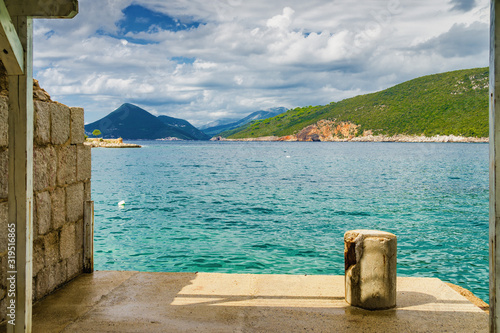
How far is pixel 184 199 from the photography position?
24531mm

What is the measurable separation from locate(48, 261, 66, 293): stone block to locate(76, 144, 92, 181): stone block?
1.27 metres

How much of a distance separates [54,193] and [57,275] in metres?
1.12

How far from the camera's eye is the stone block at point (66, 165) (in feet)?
17.9

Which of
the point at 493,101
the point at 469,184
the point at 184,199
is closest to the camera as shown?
the point at 493,101

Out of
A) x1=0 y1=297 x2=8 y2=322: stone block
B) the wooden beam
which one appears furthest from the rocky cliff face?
the wooden beam

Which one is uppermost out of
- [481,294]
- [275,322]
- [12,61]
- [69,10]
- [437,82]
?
[437,82]

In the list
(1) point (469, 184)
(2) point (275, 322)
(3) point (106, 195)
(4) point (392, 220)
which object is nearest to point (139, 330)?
(2) point (275, 322)

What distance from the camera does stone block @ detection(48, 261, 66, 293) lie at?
17.3ft

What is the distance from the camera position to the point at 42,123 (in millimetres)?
5008

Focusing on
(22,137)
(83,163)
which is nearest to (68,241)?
(83,163)

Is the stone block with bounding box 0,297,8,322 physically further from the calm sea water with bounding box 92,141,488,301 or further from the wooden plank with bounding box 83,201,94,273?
the calm sea water with bounding box 92,141,488,301

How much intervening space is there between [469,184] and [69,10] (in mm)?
35780

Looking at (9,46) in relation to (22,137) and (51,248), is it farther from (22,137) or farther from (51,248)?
(51,248)

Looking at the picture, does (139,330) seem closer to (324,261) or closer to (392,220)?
(324,261)
